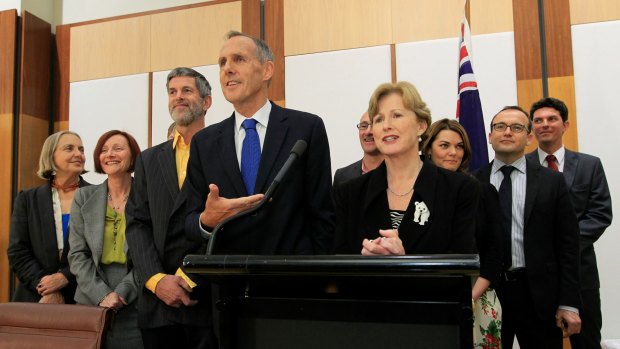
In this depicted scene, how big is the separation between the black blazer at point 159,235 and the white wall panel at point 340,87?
228 centimetres

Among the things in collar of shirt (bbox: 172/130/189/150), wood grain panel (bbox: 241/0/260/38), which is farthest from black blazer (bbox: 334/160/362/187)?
wood grain panel (bbox: 241/0/260/38)

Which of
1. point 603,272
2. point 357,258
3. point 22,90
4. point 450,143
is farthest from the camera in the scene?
point 22,90

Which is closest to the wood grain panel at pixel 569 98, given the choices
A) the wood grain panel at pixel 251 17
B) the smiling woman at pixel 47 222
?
the wood grain panel at pixel 251 17

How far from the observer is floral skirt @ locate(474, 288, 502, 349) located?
222 cm

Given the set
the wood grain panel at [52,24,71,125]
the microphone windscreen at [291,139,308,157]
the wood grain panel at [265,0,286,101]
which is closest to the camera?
the microphone windscreen at [291,139,308,157]

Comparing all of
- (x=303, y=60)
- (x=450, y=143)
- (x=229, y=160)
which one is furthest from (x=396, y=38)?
(x=229, y=160)

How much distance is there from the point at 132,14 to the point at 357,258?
4775 mm

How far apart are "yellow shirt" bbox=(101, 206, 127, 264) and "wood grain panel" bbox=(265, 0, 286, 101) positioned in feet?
6.68

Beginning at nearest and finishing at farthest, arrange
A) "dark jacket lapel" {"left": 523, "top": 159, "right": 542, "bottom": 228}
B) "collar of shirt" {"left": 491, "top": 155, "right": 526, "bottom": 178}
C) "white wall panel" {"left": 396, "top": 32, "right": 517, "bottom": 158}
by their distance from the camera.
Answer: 1. "dark jacket lapel" {"left": 523, "top": 159, "right": 542, "bottom": 228}
2. "collar of shirt" {"left": 491, "top": 155, "right": 526, "bottom": 178}
3. "white wall panel" {"left": 396, "top": 32, "right": 517, "bottom": 158}

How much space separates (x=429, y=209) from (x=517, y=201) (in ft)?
3.94

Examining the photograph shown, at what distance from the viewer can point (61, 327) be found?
1673 millimetres

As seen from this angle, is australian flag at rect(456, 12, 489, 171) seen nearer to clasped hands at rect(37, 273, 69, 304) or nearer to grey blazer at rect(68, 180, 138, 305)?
grey blazer at rect(68, 180, 138, 305)

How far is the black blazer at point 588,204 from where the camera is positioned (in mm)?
3053

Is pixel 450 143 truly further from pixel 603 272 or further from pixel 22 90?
pixel 22 90
